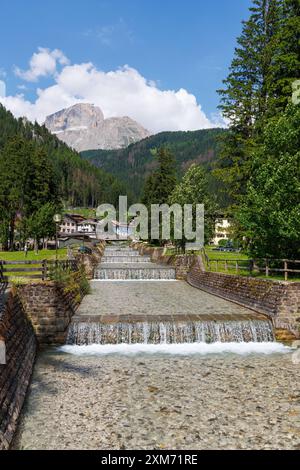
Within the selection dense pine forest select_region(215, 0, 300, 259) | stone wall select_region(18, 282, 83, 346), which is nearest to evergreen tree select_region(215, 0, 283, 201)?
dense pine forest select_region(215, 0, 300, 259)

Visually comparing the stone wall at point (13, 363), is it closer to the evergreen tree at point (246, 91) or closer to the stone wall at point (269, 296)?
the stone wall at point (269, 296)

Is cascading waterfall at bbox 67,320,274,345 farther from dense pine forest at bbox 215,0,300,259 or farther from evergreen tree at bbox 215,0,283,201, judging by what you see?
evergreen tree at bbox 215,0,283,201

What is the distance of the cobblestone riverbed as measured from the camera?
24.9 feet

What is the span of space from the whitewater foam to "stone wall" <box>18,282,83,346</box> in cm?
81

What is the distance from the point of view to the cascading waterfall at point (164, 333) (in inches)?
586

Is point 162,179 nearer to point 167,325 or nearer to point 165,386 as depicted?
point 167,325

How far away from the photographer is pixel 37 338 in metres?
15.2

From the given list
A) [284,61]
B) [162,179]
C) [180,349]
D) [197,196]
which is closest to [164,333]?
[180,349]

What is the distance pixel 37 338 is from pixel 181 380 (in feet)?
23.3

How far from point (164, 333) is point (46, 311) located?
5.08 m

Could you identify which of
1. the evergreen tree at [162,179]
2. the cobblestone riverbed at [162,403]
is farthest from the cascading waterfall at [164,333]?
the evergreen tree at [162,179]

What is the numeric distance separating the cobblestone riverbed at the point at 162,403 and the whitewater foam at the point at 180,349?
610 millimetres

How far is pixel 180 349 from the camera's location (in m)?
14.1
